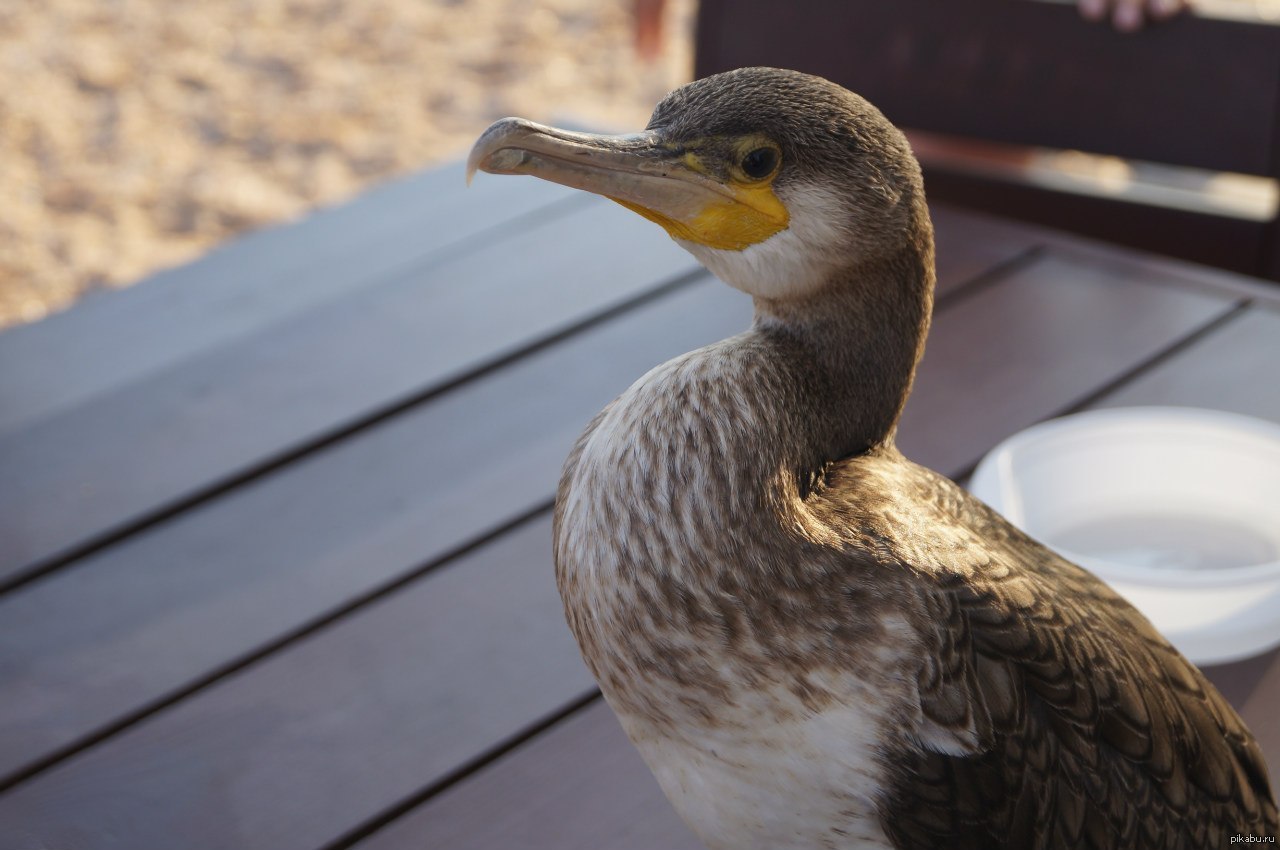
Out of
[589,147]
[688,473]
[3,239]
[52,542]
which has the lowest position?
[3,239]

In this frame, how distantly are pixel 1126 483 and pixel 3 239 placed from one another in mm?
2621

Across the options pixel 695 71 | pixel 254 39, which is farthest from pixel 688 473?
pixel 254 39

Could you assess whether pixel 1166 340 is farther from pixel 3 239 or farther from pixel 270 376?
pixel 3 239

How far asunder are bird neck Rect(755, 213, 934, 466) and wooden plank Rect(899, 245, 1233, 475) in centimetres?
44

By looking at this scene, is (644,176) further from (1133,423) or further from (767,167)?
(1133,423)

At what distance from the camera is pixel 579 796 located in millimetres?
1033

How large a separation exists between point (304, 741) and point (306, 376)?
533 millimetres

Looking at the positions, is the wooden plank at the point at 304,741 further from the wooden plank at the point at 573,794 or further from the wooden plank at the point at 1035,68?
the wooden plank at the point at 1035,68

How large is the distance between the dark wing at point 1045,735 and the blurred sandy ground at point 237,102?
2426 mm

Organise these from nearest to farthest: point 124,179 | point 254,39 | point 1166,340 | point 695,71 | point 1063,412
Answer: point 1063,412, point 1166,340, point 695,71, point 124,179, point 254,39

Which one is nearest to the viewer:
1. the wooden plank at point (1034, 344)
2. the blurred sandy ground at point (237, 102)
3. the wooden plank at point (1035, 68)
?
the wooden plank at point (1034, 344)

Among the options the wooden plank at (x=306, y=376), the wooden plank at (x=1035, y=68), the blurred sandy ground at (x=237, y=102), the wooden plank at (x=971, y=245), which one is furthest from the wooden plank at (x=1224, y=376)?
the blurred sandy ground at (x=237, y=102)

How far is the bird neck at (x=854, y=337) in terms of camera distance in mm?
923

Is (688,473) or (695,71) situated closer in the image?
(688,473)
